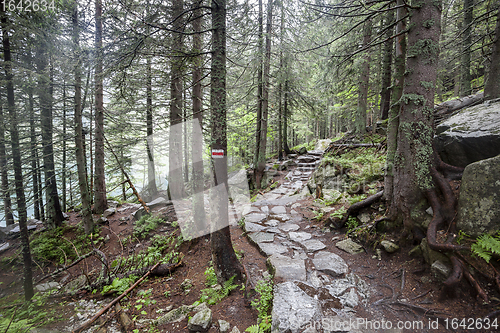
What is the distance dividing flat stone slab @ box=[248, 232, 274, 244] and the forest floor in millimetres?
227

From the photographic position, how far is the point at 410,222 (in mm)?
3797

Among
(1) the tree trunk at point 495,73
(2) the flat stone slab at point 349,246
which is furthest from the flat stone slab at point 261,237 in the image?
(1) the tree trunk at point 495,73

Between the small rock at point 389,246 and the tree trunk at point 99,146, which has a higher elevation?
the tree trunk at point 99,146

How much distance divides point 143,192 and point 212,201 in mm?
12229

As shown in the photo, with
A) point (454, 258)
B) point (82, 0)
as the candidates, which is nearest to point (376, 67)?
point (454, 258)

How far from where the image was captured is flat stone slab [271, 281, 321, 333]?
2662 mm

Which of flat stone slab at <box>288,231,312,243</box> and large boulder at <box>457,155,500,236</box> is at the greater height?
large boulder at <box>457,155,500,236</box>

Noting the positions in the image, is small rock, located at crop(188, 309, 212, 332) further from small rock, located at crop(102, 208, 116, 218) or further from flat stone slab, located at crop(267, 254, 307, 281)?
small rock, located at crop(102, 208, 116, 218)

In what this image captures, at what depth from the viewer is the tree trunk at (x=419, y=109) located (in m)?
3.58

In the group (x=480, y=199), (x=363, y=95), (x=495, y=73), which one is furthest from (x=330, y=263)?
(x=363, y=95)

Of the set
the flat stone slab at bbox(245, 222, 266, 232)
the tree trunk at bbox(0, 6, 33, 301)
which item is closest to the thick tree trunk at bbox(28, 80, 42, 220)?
the tree trunk at bbox(0, 6, 33, 301)

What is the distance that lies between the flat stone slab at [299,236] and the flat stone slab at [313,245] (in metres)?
0.18

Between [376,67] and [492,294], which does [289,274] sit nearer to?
[492,294]

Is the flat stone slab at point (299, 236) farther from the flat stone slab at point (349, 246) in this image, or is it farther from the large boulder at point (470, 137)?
the large boulder at point (470, 137)
